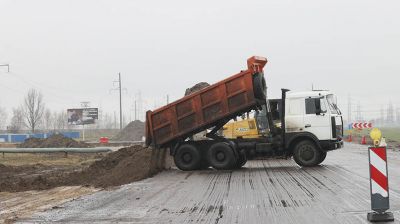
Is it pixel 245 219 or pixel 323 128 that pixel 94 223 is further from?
pixel 323 128

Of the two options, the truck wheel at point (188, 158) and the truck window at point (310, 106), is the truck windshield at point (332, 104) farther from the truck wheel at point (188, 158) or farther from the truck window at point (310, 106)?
the truck wheel at point (188, 158)

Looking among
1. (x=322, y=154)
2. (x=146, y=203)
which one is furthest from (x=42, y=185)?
(x=322, y=154)

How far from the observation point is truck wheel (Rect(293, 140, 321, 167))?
1833cm

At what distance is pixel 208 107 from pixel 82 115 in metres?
63.7

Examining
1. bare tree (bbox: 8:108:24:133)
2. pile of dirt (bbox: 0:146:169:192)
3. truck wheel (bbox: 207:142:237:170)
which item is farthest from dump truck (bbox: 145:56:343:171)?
bare tree (bbox: 8:108:24:133)

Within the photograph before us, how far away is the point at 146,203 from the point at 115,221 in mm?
2095

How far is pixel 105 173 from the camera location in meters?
17.7

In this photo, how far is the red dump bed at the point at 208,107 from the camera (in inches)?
684

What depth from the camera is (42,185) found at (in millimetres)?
14992

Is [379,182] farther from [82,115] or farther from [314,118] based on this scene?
[82,115]

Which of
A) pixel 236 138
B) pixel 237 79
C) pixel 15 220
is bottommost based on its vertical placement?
pixel 15 220

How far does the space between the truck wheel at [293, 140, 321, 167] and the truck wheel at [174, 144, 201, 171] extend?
3.74 meters

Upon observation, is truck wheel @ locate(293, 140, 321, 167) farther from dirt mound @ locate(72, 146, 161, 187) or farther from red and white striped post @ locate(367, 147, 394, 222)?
red and white striped post @ locate(367, 147, 394, 222)

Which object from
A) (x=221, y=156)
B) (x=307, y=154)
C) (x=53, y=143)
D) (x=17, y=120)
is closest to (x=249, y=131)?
(x=221, y=156)
